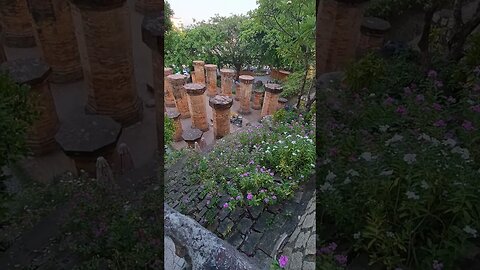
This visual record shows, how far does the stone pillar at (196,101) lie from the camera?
196cm

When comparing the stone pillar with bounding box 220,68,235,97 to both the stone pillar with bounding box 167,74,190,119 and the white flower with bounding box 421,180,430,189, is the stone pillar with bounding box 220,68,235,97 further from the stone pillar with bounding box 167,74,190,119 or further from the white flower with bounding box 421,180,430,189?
the white flower with bounding box 421,180,430,189

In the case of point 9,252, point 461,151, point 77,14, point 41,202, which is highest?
point 77,14

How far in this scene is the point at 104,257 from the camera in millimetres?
2656

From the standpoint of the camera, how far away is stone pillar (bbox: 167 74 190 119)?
1.95 meters

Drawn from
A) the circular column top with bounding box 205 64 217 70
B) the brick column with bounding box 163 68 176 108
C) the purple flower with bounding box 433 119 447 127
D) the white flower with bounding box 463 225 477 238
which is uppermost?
the circular column top with bounding box 205 64 217 70

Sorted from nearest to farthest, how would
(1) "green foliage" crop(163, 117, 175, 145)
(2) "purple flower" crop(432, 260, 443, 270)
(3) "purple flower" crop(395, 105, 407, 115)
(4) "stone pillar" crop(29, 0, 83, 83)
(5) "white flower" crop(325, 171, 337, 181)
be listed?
(2) "purple flower" crop(432, 260, 443, 270)
(1) "green foliage" crop(163, 117, 175, 145)
(5) "white flower" crop(325, 171, 337, 181)
(3) "purple flower" crop(395, 105, 407, 115)
(4) "stone pillar" crop(29, 0, 83, 83)

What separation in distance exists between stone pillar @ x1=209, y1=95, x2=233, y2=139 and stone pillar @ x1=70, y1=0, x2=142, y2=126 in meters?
1.41

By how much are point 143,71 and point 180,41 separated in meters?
1.25

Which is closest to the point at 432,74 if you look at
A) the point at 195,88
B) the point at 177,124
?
the point at 195,88

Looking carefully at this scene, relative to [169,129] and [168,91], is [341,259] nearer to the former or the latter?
[169,129]

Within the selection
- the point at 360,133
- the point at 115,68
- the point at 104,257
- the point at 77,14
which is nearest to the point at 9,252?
the point at 104,257

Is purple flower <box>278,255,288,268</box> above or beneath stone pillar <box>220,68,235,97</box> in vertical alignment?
beneath

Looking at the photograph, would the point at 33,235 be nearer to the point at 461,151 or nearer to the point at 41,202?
the point at 41,202

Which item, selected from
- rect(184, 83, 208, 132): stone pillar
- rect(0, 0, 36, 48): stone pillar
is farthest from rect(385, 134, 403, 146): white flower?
rect(0, 0, 36, 48): stone pillar
